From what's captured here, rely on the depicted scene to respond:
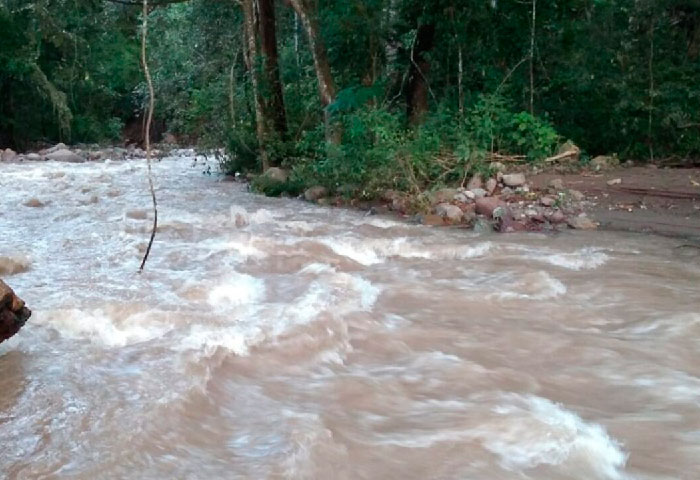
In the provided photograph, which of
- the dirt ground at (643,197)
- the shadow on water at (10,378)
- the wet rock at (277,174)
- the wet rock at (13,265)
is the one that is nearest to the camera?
the shadow on water at (10,378)

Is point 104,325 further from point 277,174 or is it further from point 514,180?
point 277,174

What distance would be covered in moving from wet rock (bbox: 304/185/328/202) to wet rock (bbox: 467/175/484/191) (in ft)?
6.99

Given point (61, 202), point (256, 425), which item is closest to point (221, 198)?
point (61, 202)

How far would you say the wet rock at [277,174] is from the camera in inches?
440

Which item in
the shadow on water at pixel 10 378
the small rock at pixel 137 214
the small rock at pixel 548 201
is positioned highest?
the shadow on water at pixel 10 378

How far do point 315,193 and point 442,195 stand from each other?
7.18 feet

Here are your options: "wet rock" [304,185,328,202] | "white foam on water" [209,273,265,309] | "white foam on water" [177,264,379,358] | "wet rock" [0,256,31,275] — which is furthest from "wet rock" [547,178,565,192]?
"wet rock" [0,256,31,275]

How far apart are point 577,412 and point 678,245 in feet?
13.7

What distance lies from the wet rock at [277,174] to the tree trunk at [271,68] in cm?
133

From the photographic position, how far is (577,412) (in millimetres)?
3193

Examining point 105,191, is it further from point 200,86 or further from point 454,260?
point 454,260

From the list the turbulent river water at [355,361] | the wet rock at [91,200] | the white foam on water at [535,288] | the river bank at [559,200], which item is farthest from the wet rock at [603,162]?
the wet rock at [91,200]

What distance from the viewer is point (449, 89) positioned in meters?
11.5

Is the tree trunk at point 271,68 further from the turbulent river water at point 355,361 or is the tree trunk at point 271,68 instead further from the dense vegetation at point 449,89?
the turbulent river water at point 355,361
